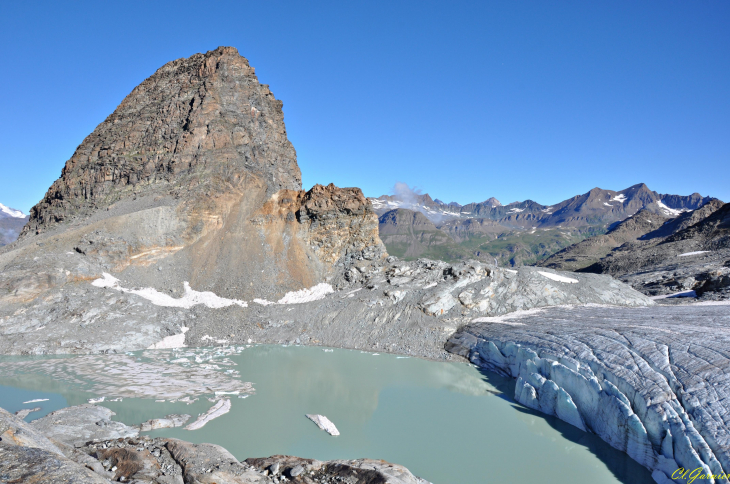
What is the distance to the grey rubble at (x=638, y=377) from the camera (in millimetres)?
13890

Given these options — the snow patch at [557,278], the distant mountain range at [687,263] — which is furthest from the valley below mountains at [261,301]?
the snow patch at [557,278]

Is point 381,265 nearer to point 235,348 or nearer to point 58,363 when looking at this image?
point 235,348

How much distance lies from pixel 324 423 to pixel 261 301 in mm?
21559

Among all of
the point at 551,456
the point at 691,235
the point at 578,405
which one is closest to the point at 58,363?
the point at 551,456

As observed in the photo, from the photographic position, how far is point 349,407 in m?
20.5

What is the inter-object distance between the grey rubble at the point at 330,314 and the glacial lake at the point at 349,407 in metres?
1.92

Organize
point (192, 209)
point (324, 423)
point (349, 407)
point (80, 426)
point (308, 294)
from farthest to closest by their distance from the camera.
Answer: point (192, 209), point (308, 294), point (349, 407), point (324, 423), point (80, 426)

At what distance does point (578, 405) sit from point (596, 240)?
151872 mm

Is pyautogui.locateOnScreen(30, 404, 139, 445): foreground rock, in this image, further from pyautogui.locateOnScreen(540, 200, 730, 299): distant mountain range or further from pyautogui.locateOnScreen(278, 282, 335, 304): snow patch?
pyautogui.locateOnScreen(540, 200, 730, 299): distant mountain range

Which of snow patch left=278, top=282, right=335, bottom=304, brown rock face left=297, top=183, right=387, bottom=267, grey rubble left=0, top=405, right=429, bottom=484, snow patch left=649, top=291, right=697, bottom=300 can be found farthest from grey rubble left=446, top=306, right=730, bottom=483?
brown rock face left=297, top=183, right=387, bottom=267

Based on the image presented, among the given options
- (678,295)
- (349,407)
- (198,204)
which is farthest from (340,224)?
(678,295)

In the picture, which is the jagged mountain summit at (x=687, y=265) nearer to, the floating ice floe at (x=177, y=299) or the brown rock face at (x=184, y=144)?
the floating ice floe at (x=177, y=299)

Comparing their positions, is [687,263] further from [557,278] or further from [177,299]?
[177,299]

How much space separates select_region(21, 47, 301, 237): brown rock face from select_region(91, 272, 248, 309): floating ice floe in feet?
36.4
